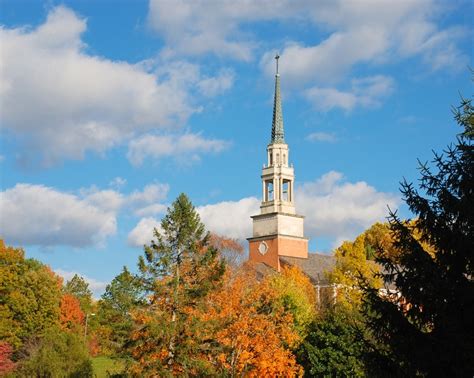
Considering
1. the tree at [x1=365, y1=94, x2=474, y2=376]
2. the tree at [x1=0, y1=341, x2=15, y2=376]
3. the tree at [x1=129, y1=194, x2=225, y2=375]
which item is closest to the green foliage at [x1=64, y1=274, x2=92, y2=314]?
the tree at [x1=0, y1=341, x2=15, y2=376]

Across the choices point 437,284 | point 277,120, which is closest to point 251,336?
point 437,284

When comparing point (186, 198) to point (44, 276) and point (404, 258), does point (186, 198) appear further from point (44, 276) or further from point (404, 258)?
point (44, 276)

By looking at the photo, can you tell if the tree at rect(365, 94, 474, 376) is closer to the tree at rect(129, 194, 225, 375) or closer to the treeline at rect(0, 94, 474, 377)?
the treeline at rect(0, 94, 474, 377)

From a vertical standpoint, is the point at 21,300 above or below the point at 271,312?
above

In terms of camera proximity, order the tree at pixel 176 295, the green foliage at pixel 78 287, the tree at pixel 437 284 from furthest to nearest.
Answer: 1. the green foliage at pixel 78 287
2. the tree at pixel 176 295
3. the tree at pixel 437 284

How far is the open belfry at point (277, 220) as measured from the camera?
252 feet

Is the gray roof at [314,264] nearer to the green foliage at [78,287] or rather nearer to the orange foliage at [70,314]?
the orange foliage at [70,314]

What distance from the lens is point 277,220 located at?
3031 inches

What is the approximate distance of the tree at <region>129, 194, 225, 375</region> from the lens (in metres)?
31.5

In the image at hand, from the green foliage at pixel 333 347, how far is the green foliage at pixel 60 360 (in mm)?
12377

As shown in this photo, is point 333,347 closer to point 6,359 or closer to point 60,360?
point 60,360

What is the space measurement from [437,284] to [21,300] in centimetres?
4625

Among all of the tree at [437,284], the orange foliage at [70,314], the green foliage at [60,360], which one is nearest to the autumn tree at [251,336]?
the green foliage at [60,360]

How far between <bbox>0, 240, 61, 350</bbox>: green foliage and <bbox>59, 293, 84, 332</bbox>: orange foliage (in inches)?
327
